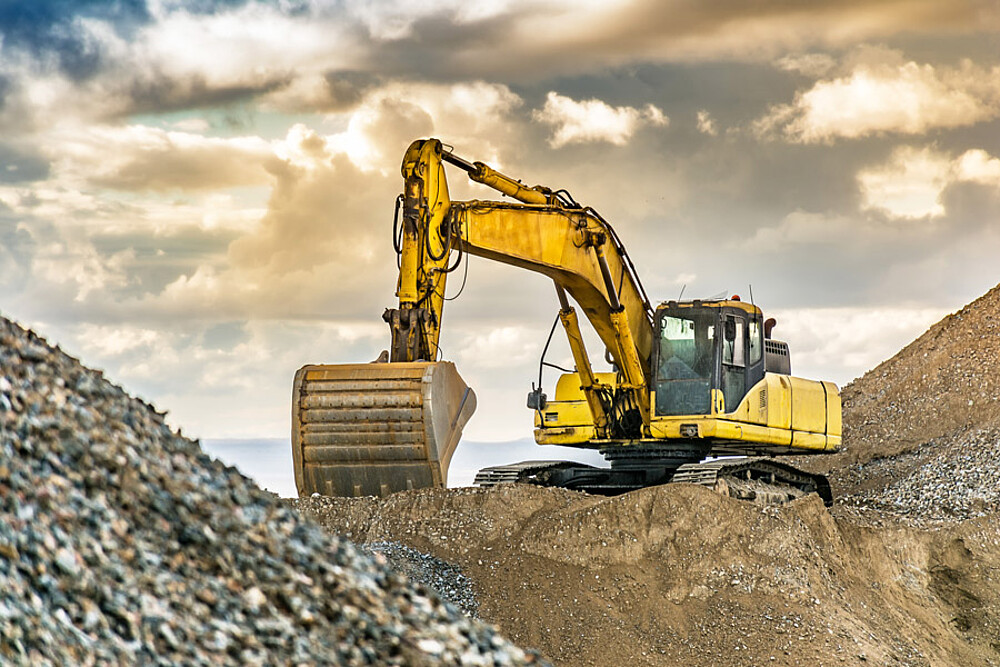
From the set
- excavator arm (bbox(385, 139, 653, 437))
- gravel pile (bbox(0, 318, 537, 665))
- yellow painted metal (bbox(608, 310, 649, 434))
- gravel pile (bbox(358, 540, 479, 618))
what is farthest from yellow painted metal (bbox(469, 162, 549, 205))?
gravel pile (bbox(0, 318, 537, 665))

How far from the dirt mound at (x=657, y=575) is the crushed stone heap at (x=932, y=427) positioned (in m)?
4.42

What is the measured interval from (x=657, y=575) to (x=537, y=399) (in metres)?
4.25

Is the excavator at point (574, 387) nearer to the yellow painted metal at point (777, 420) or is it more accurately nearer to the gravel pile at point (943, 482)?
the yellow painted metal at point (777, 420)

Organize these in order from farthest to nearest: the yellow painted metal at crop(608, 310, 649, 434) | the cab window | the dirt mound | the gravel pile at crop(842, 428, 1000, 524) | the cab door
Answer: the gravel pile at crop(842, 428, 1000, 524) < the cab window < the cab door < the yellow painted metal at crop(608, 310, 649, 434) < the dirt mound

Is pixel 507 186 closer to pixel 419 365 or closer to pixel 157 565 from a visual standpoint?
pixel 419 365

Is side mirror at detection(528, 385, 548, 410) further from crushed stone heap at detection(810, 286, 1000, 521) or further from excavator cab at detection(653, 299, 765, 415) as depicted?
crushed stone heap at detection(810, 286, 1000, 521)

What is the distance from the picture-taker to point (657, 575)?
11.2m

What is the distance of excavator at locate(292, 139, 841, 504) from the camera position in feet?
35.2

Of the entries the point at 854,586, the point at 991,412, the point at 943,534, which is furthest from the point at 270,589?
the point at 991,412

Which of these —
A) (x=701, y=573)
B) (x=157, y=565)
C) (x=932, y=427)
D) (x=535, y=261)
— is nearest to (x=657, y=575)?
(x=701, y=573)

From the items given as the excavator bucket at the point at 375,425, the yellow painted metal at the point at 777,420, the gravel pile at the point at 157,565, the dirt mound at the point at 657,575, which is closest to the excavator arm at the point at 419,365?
the excavator bucket at the point at 375,425

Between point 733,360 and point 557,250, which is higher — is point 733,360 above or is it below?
below

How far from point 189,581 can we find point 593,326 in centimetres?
903

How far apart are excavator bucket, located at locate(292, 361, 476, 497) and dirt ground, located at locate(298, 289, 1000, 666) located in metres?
1.09
